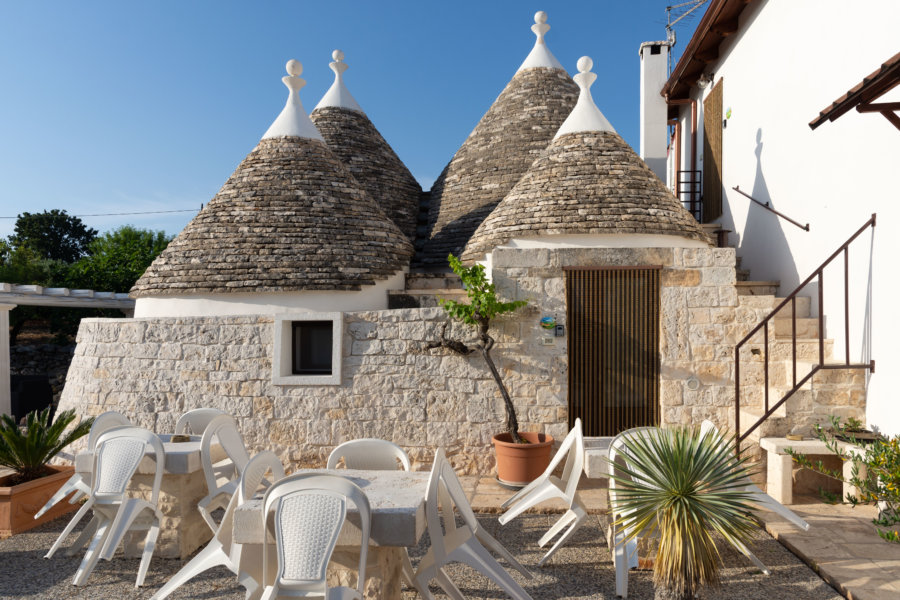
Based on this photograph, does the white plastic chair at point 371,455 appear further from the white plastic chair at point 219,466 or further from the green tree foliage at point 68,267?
the green tree foliage at point 68,267

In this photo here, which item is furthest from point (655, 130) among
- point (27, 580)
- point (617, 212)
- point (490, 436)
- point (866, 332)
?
point (27, 580)

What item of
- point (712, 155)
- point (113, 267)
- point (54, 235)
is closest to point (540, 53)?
point (712, 155)

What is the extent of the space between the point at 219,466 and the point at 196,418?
47.6 inches

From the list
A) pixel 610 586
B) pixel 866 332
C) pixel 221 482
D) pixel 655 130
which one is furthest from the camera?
pixel 655 130

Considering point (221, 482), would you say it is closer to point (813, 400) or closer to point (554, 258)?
point (554, 258)

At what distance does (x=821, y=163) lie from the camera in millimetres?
7391

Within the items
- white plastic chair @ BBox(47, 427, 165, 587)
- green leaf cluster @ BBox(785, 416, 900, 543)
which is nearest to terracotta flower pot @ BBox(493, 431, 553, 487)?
green leaf cluster @ BBox(785, 416, 900, 543)

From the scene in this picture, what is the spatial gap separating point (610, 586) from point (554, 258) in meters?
3.98

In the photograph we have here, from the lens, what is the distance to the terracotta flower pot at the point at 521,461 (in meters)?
6.73

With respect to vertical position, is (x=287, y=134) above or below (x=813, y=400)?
above

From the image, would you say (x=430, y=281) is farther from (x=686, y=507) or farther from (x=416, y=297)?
(x=686, y=507)

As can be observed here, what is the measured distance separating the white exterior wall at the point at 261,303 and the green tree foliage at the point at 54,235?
111 feet

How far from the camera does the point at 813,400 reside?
6.45 meters

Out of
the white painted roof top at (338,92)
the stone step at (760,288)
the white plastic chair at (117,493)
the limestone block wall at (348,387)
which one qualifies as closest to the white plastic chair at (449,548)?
the white plastic chair at (117,493)
